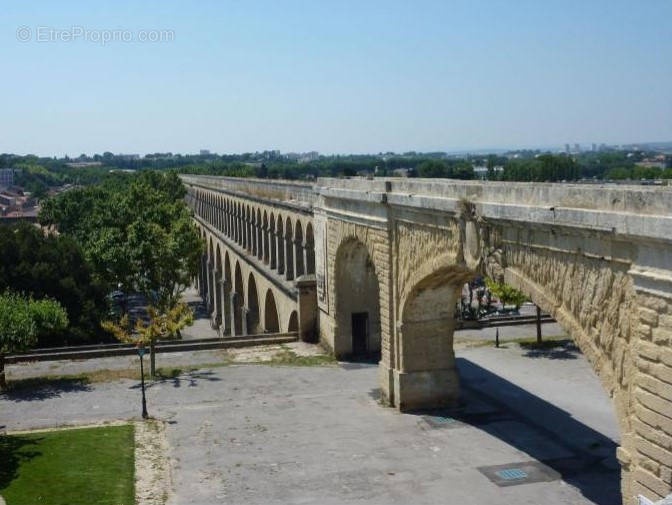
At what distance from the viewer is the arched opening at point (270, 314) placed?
1484 inches

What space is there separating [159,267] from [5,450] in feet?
36.4

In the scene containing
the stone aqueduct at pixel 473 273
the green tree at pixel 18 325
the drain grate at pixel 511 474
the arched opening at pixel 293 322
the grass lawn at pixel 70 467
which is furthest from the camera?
the arched opening at pixel 293 322

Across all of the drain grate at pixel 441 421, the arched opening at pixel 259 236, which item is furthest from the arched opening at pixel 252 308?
the drain grate at pixel 441 421

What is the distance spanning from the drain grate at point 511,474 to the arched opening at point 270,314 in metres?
22.4

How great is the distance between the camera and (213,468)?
16.4 meters

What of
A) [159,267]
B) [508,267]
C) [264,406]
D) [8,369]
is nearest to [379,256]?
[264,406]

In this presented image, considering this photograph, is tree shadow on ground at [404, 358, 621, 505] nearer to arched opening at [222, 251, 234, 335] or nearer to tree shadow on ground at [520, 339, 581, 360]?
tree shadow on ground at [520, 339, 581, 360]

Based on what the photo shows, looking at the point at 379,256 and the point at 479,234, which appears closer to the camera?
the point at 479,234

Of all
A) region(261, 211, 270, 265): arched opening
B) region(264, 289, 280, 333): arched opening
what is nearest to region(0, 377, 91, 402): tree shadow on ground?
region(264, 289, 280, 333): arched opening

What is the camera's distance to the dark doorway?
26141 millimetres

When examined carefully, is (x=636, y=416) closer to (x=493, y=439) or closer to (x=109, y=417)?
(x=493, y=439)

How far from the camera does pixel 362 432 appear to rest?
18.5 m

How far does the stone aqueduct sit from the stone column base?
0.03m

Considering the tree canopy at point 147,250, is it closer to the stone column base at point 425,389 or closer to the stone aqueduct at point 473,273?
the stone aqueduct at point 473,273
